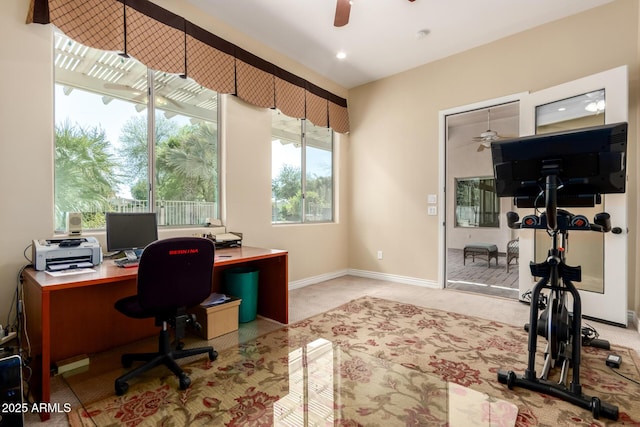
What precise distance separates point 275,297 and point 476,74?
147 inches

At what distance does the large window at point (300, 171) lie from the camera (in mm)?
4273

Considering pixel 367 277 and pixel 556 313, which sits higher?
pixel 556 313

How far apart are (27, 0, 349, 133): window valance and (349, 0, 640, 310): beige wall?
1194 millimetres

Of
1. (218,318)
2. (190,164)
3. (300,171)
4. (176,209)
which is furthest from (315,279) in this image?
(190,164)

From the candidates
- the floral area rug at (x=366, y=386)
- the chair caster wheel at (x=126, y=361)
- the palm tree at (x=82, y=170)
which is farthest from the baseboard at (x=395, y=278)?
the palm tree at (x=82, y=170)

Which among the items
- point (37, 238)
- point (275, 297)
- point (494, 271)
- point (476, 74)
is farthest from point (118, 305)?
point (494, 271)

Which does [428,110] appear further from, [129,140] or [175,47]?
[129,140]

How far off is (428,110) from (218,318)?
12.5 ft

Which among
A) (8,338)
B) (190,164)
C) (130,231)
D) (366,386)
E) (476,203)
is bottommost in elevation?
(366,386)

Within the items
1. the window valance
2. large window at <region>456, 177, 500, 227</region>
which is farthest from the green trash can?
large window at <region>456, 177, 500, 227</region>

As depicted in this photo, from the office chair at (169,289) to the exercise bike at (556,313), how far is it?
204 cm

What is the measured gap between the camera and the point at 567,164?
1773 mm

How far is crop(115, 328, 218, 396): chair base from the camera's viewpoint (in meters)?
1.86

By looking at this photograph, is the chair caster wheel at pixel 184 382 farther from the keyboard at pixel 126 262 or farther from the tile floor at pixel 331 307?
the keyboard at pixel 126 262
